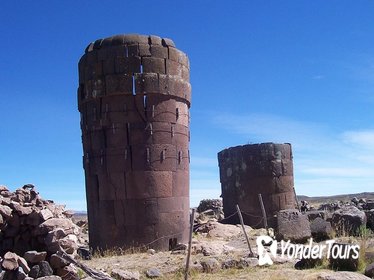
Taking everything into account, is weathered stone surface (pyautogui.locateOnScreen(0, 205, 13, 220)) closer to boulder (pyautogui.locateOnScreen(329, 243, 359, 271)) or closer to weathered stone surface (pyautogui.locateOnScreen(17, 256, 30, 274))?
weathered stone surface (pyautogui.locateOnScreen(17, 256, 30, 274))

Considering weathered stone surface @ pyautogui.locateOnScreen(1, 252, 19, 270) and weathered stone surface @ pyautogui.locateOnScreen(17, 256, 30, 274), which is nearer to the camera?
weathered stone surface @ pyautogui.locateOnScreen(1, 252, 19, 270)

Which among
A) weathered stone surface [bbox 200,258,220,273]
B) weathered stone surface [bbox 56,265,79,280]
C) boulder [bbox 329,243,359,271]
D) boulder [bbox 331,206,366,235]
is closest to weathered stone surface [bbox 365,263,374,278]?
boulder [bbox 329,243,359,271]

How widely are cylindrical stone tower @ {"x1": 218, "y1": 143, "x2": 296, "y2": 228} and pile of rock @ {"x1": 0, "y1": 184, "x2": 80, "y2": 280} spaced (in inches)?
389

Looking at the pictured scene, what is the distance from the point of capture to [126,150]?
11547 millimetres

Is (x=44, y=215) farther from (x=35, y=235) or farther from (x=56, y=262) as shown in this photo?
(x=56, y=262)

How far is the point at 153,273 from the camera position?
8734mm

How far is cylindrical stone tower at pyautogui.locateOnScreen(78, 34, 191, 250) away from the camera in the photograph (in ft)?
37.7

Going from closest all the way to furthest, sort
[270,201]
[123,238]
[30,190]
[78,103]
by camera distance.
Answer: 1. [30,190]
2. [123,238]
3. [78,103]
4. [270,201]

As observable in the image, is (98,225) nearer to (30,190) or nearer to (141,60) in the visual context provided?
(30,190)

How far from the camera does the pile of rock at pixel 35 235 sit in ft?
24.7

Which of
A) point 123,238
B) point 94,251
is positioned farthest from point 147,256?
point 94,251

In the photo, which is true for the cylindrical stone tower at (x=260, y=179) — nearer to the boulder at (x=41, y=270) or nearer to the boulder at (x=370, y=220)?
the boulder at (x=370, y=220)

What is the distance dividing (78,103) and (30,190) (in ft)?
12.8

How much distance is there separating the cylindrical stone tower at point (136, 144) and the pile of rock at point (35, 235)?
9.63 feet
